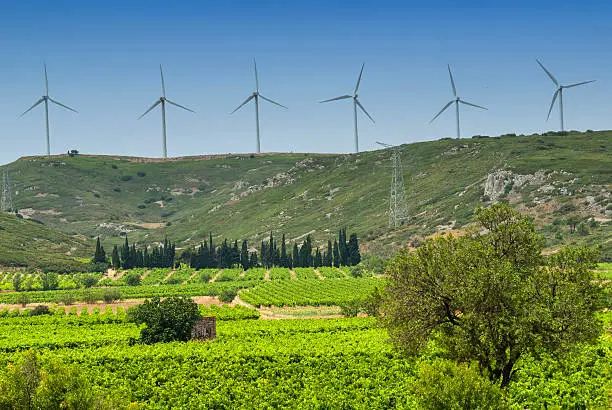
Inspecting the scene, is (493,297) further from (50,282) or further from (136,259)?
(136,259)

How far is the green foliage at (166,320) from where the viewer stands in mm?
76125

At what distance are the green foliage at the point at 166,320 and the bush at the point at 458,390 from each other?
44989 millimetres

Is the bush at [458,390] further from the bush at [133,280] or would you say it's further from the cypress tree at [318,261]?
the cypress tree at [318,261]

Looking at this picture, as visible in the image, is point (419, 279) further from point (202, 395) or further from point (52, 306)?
point (52, 306)

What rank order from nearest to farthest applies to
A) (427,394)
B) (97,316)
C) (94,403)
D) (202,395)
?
(427,394) < (94,403) < (202,395) < (97,316)

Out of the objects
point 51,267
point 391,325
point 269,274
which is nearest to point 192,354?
point 391,325

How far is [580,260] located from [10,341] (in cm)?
6030

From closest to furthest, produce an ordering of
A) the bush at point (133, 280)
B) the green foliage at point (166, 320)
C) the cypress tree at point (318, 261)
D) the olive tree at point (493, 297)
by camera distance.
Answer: the olive tree at point (493, 297)
the green foliage at point (166, 320)
the bush at point (133, 280)
the cypress tree at point (318, 261)

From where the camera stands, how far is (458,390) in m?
34.6

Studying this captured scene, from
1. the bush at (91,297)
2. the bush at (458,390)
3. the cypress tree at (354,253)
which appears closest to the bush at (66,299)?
the bush at (91,297)

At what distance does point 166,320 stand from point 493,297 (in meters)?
44.7

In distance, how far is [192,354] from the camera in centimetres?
6444

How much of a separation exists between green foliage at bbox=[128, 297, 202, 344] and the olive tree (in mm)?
35961

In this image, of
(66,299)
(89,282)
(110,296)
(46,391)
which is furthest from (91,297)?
(46,391)
